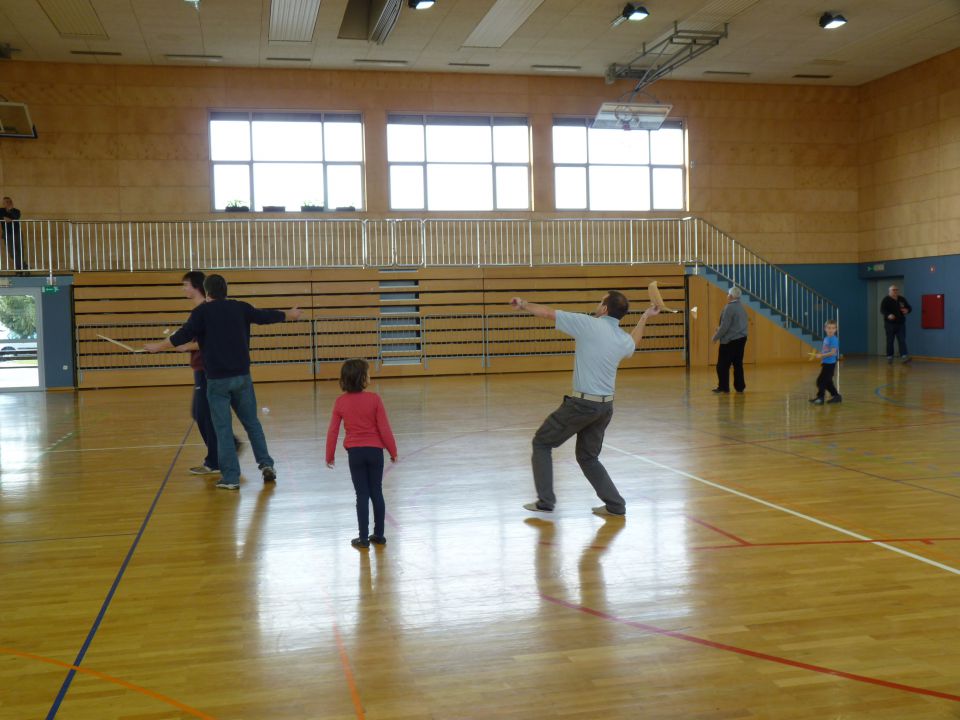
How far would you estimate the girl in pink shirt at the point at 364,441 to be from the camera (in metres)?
5.45

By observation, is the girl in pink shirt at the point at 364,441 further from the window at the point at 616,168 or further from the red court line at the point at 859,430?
the window at the point at 616,168

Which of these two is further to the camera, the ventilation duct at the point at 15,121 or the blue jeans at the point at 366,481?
the ventilation duct at the point at 15,121

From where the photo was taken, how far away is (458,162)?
2267 cm

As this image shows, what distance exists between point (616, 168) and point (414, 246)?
5.98 m

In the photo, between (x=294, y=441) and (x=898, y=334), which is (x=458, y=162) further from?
(x=294, y=441)

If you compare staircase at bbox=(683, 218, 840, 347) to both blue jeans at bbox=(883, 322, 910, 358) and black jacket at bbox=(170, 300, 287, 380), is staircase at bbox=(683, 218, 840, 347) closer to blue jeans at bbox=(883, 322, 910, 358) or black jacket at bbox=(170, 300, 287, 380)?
blue jeans at bbox=(883, 322, 910, 358)

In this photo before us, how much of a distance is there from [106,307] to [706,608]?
1826 cm

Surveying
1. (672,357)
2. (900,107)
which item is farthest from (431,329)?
(900,107)

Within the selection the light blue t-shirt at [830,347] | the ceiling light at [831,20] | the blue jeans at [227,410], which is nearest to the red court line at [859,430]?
the light blue t-shirt at [830,347]

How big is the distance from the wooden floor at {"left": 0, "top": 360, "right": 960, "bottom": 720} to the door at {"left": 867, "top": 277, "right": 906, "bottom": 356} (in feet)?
56.8

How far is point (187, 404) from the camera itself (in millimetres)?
15367

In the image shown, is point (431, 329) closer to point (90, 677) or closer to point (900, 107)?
point (900, 107)

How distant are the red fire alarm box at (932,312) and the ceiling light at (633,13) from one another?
10755 mm

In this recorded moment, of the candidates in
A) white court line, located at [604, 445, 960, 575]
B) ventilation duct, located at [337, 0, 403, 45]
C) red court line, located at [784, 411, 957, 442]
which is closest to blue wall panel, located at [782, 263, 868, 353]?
ventilation duct, located at [337, 0, 403, 45]
